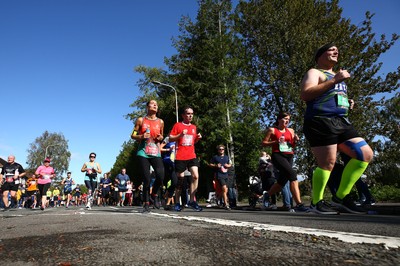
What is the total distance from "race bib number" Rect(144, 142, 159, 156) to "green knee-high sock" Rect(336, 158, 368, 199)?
362 centimetres

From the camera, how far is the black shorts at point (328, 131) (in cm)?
384

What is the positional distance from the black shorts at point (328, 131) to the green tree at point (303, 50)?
14.2 meters

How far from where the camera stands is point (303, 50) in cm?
1800

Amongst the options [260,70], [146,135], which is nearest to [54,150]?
[260,70]

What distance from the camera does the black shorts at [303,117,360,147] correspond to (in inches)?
151

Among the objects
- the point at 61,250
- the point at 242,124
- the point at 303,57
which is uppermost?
the point at 303,57

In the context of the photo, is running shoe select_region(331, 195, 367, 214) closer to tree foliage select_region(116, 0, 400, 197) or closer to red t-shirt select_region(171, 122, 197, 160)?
red t-shirt select_region(171, 122, 197, 160)

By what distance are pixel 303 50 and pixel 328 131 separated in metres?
15.5

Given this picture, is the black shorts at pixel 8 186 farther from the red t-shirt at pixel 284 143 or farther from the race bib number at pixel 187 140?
the red t-shirt at pixel 284 143

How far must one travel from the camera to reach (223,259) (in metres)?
1.45

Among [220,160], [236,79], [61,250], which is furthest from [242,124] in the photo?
[61,250]

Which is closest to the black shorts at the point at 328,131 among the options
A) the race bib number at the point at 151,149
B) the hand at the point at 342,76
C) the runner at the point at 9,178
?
the hand at the point at 342,76

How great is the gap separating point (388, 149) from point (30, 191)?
19140 mm

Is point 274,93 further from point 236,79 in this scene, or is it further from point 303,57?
point 236,79
